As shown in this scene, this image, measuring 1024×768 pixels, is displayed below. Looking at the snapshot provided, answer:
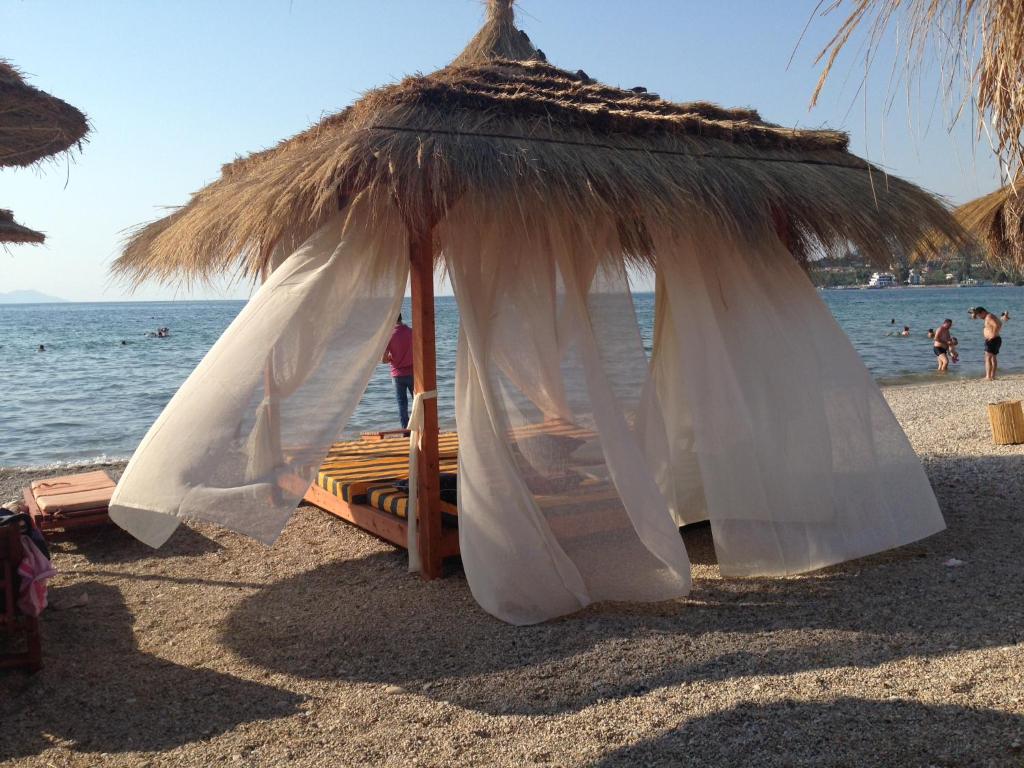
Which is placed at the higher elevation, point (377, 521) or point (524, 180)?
point (524, 180)

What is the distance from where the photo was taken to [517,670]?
120 inches

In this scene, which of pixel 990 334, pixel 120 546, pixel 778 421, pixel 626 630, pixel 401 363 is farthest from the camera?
pixel 990 334

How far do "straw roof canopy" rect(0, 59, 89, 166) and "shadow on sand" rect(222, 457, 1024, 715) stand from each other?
196 cm

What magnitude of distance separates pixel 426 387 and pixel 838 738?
2260 mm

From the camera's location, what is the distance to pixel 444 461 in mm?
5484

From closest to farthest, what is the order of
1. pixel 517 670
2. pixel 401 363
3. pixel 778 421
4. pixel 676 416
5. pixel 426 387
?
1. pixel 517 670
2. pixel 426 387
3. pixel 778 421
4. pixel 676 416
5. pixel 401 363

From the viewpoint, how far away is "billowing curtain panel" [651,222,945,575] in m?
3.96

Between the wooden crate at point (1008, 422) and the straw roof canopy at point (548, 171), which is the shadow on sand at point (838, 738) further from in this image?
the wooden crate at point (1008, 422)

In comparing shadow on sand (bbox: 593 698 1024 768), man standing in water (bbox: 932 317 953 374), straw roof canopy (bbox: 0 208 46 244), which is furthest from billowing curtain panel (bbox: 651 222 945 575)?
man standing in water (bbox: 932 317 953 374)

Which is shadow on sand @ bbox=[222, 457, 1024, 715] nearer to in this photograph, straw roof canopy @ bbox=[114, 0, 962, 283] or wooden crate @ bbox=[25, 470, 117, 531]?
wooden crate @ bbox=[25, 470, 117, 531]

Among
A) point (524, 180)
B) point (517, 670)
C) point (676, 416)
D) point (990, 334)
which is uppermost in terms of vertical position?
point (524, 180)

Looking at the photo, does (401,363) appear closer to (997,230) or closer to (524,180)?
(524,180)

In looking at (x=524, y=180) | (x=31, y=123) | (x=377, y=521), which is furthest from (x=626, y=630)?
(x=31, y=123)

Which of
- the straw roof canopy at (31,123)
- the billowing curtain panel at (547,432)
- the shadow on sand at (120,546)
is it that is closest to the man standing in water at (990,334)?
the billowing curtain panel at (547,432)
